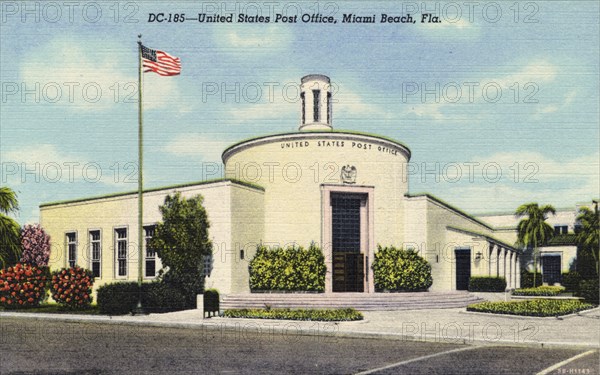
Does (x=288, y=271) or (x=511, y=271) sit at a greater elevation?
(x=288, y=271)

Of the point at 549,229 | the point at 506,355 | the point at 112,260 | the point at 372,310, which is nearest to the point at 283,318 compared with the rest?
the point at 372,310

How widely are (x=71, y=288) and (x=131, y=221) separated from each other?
5.86 meters

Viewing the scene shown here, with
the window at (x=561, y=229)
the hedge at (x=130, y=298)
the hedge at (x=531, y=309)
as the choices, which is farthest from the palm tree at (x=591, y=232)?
the hedge at (x=130, y=298)

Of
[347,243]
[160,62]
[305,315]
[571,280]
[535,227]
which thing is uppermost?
[160,62]

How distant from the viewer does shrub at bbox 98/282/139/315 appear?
78.5 feet

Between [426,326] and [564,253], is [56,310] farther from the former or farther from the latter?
[564,253]

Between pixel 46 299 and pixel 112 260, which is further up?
pixel 112 260

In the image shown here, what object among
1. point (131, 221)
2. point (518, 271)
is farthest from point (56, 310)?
point (518, 271)

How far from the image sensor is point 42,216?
36.9 m

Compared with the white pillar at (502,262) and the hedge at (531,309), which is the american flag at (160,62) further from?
the white pillar at (502,262)

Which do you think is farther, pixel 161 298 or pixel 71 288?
pixel 71 288

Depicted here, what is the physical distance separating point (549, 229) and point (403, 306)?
99.6ft

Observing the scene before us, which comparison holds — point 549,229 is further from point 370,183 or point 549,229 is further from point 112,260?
point 112,260

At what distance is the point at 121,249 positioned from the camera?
107 feet
